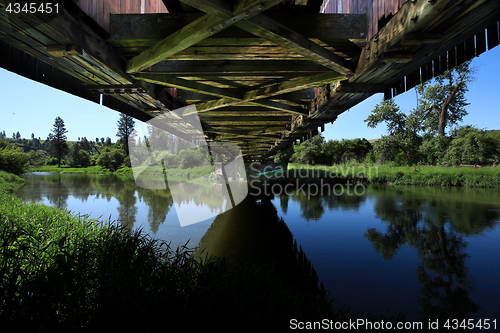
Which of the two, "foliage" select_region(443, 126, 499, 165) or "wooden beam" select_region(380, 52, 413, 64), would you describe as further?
"foliage" select_region(443, 126, 499, 165)

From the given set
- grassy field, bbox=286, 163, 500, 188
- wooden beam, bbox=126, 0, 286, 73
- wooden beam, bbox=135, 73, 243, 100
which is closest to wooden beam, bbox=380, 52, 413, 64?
wooden beam, bbox=126, 0, 286, 73

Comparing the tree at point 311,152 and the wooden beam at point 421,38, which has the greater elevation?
the tree at point 311,152

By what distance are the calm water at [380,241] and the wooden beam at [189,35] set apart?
4430 millimetres

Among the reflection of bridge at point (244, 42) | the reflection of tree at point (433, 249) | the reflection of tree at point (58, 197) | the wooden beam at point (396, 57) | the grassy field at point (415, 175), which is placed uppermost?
the reflection of bridge at point (244, 42)

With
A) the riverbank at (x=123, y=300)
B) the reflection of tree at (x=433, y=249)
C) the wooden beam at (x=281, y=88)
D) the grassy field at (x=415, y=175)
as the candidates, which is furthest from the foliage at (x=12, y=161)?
the reflection of tree at (x=433, y=249)

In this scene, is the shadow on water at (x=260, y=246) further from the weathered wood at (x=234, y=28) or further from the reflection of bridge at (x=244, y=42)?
the weathered wood at (x=234, y=28)

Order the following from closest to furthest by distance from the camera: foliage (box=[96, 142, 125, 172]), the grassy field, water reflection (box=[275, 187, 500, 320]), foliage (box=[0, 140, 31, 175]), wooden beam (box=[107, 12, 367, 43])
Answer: wooden beam (box=[107, 12, 367, 43]) < water reflection (box=[275, 187, 500, 320]) < the grassy field < foliage (box=[0, 140, 31, 175]) < foliage (box=[96, 142, 125, 172])

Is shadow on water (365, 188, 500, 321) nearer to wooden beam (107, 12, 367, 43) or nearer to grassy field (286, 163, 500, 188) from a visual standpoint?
wooden beam (107, 12, 367, 43)

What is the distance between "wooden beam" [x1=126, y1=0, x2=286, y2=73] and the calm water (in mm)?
4430

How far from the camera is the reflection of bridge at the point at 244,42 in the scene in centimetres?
178

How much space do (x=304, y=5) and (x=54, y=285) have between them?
12.5 ft

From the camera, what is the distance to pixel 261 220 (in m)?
10.7

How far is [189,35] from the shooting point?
2162 mm

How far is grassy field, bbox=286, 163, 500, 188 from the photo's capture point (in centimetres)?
1872
